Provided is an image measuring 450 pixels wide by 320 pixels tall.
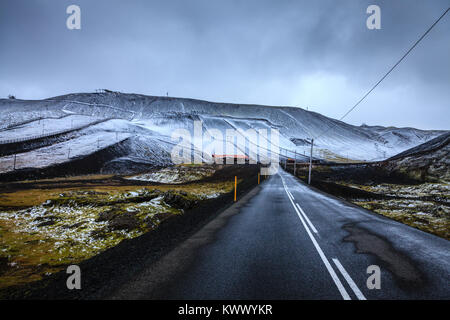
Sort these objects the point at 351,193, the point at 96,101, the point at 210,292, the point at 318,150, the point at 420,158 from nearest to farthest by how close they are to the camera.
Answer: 1. the point at 210,292
2. the point at 351,193
3. the point at 420,158
4. the point at 318,150
5. the point at 96,101

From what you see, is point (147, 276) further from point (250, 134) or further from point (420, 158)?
point (250, 134)

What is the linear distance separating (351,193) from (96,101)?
217 m

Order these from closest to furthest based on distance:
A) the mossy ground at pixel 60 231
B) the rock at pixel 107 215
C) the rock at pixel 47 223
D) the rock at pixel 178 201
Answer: the mossy ground at pixel 60 231, the rock at pixel 47 223, the rock at pixel 107 215, the rock at pixel 178 201

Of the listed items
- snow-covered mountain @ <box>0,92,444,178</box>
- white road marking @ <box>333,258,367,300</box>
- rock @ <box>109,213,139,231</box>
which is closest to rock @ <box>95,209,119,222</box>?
rock @ <box>109,213,139,231</box>

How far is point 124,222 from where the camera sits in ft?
32.8

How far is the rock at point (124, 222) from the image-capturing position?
9547 millimetres

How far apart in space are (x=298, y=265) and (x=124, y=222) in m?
8.19

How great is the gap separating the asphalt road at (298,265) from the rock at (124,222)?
381cm

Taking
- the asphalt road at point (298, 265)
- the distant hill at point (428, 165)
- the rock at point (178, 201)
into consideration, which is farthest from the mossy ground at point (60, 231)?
the distant hill at point (428, 165)

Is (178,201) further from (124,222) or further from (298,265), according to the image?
(298,265)

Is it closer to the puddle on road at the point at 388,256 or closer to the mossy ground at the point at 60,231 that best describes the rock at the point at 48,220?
the mossy ground at the point at 60,231

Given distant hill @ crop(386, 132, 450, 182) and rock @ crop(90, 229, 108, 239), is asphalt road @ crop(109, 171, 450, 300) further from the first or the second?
distant hill @ crop(386, 132, 450, 182)
